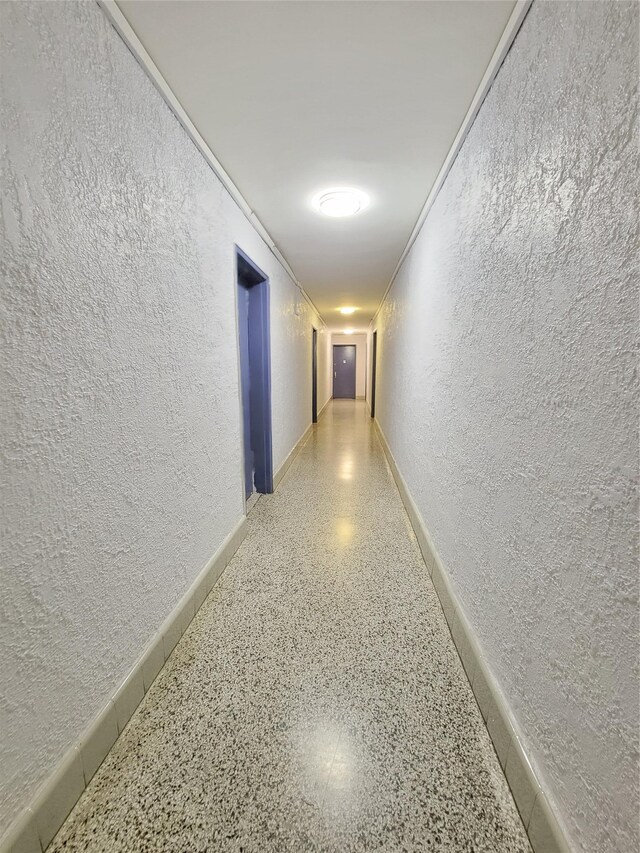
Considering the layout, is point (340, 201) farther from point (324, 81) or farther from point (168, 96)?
point (168, 96)

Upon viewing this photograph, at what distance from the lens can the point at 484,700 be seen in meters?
1.07

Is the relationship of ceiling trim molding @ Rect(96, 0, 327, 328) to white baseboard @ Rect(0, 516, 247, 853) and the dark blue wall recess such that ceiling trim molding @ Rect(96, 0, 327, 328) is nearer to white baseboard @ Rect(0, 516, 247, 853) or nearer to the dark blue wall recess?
the dark blue wall recess

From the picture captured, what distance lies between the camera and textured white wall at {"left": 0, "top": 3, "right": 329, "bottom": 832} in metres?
0.72

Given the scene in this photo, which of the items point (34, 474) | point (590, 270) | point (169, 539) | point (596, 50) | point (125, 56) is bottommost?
point (169, 539)

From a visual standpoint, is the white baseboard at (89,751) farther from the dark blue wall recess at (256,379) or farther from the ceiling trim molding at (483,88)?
the ceiling trim molding at (483,88)

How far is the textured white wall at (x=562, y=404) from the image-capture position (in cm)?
59

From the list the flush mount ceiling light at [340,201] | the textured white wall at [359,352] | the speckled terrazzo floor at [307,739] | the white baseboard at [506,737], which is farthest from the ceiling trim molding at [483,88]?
the textured white wall at [359,352]

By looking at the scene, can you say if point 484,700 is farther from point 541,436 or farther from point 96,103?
point 96,103

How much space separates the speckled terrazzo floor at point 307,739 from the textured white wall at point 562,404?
24 centimetres

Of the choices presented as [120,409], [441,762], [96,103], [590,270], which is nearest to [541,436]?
[590,270]

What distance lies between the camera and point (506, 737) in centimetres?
93

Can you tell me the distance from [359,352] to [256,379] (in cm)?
921

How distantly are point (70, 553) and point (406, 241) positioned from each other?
3116mm

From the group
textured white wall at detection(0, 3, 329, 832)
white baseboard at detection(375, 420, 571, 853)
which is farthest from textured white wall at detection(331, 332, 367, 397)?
white baseboard at detection(375, 420, 571, 853)
